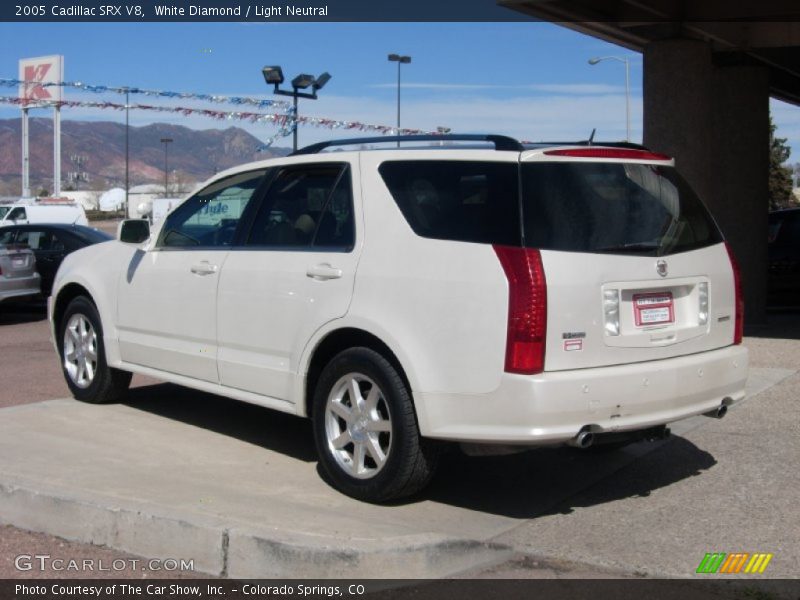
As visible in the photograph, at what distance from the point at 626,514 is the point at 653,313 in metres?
1.11

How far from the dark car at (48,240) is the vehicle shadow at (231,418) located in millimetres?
9161

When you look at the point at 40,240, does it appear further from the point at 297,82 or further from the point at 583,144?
the point at 583,144

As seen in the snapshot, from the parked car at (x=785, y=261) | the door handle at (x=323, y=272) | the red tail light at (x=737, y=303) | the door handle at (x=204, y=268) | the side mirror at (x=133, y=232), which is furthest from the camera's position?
the parked car at (x=785, y=261)

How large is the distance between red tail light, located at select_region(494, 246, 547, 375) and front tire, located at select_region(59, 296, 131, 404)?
3.82 metres

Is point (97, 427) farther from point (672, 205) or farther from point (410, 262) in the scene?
point (672, 205)

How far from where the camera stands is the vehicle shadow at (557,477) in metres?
5.64

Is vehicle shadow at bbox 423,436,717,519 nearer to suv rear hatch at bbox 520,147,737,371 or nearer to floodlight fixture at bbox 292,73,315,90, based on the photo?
suv rear hatch at bbox 520,147,737,371

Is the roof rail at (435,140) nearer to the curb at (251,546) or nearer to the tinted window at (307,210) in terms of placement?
the tinted window at (307,210)

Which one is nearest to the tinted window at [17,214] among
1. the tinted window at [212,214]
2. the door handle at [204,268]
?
the tinted window at [212,214]

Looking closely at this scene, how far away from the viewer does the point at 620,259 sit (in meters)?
5.03

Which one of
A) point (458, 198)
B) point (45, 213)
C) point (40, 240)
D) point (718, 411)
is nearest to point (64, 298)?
point (458, 198)

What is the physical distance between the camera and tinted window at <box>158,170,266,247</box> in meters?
6.57

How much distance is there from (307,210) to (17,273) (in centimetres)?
1043

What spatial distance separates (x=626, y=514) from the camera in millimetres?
5434
